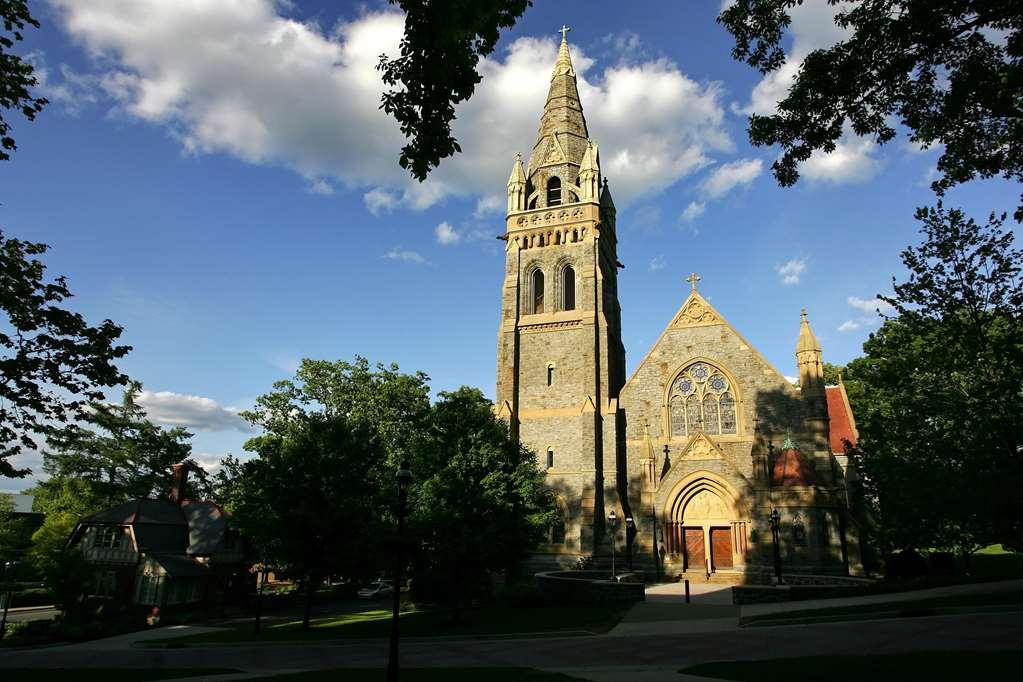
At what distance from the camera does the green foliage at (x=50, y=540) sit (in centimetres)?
3381

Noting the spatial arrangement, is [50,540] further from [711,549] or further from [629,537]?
[711,549]

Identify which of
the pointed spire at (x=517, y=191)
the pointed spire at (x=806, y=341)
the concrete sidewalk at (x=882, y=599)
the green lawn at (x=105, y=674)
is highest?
the pointed spire at (x=517, y=191)

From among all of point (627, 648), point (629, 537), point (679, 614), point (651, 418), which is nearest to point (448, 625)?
point (679, 614)

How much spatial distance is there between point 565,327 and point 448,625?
19813 mm

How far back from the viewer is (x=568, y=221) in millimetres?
39281

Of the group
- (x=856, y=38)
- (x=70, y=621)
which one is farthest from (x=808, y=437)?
(x=70, y=621)

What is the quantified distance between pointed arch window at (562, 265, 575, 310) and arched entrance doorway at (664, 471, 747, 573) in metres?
13.1

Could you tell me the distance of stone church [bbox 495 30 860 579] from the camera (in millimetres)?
29500

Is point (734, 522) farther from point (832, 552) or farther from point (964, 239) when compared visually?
point (964, 239)

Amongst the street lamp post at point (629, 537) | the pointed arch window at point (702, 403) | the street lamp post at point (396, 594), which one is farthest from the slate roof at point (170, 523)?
the street lamp post at point (396, 594)

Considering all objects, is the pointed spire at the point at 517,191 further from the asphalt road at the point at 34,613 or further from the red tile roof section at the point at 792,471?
the asphalt road at the point at 34,613

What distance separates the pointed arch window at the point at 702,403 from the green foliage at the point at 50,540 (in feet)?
113

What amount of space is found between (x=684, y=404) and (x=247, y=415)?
27.6 metres

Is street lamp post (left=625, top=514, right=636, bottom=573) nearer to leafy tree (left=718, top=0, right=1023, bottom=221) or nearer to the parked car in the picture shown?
the parked car
